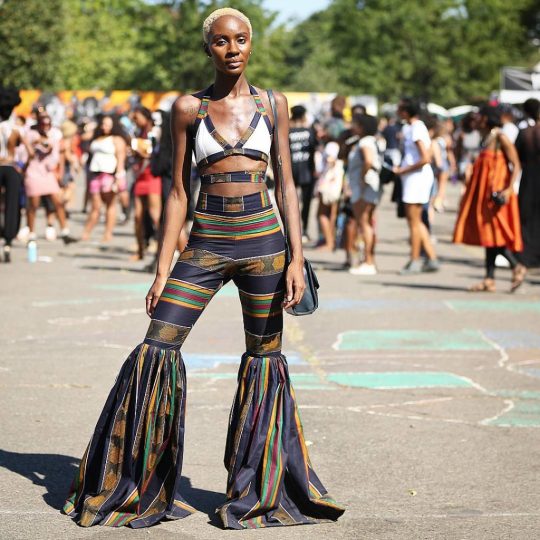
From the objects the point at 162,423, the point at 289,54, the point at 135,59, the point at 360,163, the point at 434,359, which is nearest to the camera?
the point at 162,423

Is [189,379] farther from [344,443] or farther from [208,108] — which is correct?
[208,108]

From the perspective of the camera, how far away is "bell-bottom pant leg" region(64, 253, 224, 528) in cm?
509

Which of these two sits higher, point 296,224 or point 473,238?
point 296,224

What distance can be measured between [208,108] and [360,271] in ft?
33.3

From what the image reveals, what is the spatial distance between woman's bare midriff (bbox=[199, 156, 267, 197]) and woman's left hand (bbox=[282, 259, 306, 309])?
1.08 ft

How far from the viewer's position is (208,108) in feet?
17.2

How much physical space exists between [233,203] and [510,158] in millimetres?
8335

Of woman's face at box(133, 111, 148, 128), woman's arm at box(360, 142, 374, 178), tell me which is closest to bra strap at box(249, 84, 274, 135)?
woman's arm at box(360, 142, 374, 178)

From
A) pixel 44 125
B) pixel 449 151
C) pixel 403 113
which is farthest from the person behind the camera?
pixel 449 151

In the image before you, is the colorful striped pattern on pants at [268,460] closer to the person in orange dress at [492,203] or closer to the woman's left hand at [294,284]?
the woman's left hand at [294,284]

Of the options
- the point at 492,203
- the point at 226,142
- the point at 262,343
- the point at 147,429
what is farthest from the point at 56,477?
the point at 492,203

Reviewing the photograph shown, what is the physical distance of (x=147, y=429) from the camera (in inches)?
200

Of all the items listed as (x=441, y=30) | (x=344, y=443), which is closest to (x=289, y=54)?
(x=441, y=30)

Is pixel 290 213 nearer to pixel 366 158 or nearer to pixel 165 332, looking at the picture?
pixel 165 332
